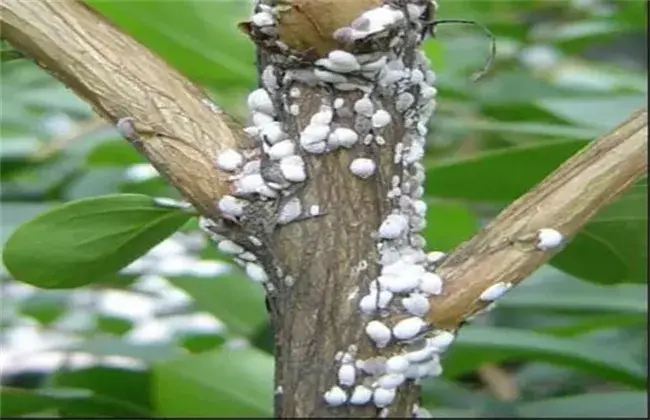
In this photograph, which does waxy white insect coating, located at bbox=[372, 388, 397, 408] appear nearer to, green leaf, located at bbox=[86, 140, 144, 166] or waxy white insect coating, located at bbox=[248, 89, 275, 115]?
waxy white insect coating, located at bbox=[248, 89, 275, 115]

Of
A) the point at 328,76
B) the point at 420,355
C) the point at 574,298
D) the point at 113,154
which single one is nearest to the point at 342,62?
the point at 328,76

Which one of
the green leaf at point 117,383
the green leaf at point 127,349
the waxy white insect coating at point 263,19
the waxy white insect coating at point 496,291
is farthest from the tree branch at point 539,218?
the green leaf at point 127,349

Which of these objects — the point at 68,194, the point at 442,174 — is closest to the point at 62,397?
the point at 442,174

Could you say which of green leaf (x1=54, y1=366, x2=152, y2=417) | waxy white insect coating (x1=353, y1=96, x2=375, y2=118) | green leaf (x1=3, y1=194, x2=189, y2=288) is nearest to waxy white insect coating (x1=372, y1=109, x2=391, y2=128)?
waxy white insect coating (x1=353, y1=96, x2=375, y2=118)

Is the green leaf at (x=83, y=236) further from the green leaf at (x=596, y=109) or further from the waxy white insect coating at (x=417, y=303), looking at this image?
the green leaf at (x=596, y=109)

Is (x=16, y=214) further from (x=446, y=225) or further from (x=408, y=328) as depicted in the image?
(x=408, y=328)

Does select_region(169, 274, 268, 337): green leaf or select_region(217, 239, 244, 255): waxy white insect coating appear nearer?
select_region(217, 239, 244, 255): waxy white insect coating
